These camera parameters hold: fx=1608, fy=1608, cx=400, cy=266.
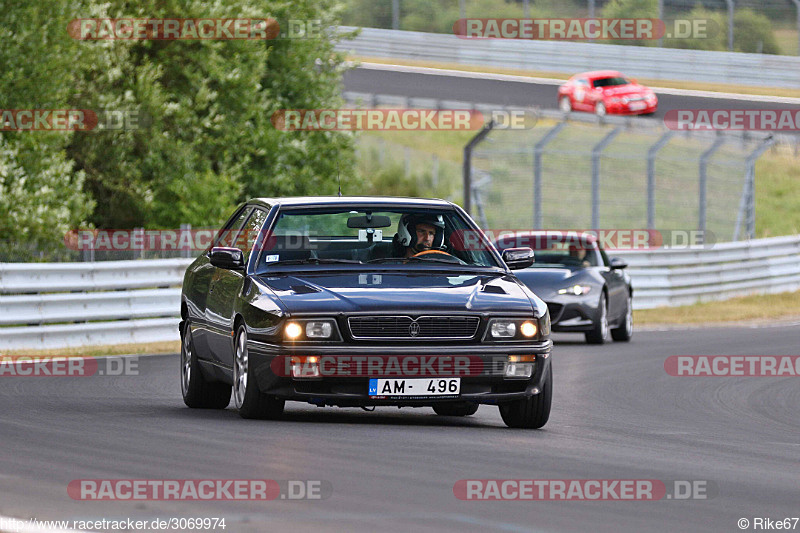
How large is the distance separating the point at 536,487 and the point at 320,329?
261 cm

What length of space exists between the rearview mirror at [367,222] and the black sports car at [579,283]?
9248 mm

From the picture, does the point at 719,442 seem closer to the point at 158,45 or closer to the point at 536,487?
the point at 536,487

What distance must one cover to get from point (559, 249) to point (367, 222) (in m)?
11.2

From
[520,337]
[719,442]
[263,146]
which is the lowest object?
[263,146]

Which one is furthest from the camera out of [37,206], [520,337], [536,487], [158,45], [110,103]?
[158,45]

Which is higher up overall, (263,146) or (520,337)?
(520,337)

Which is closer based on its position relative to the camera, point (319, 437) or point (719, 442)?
point (319, 437)

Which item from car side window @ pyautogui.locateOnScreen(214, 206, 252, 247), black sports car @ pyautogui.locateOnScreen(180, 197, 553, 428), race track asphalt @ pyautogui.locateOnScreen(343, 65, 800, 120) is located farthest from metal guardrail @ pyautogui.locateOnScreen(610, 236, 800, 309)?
black sports car @ pyautogui.locateOnScreen(180, 197, 553, 428)

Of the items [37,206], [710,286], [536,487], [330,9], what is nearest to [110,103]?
[37,206]

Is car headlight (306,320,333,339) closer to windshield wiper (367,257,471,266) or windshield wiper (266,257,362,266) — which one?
windshield wiper (266,257,362,266)

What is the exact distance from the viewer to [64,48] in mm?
23531

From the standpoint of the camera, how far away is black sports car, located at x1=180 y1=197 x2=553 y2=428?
32.1 ft

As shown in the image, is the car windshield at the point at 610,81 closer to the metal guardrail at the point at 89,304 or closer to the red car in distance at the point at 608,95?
the red car in distance at the point at 608,95

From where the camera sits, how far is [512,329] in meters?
10.0
